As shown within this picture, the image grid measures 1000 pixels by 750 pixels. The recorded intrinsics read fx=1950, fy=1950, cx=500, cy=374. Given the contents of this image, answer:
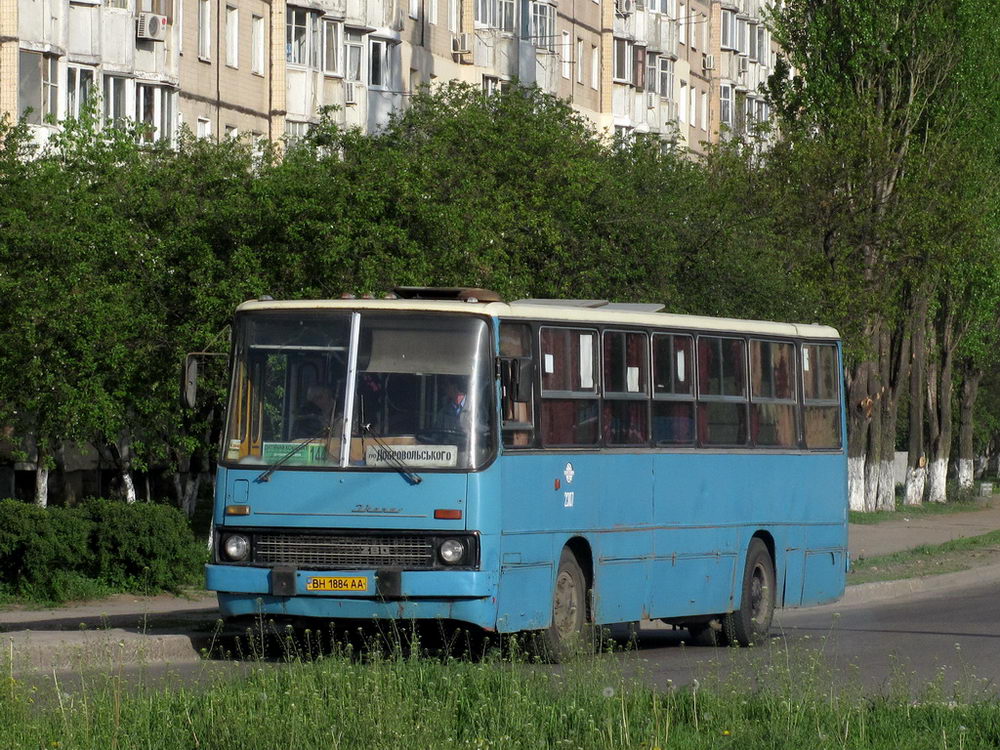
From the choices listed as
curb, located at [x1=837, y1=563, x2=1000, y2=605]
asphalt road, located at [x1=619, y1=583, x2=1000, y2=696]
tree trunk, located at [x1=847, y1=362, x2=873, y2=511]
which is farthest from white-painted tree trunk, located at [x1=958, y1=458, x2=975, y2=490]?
asphalt road, located at [x1=619, y1=583, x2=1000, y2=696]

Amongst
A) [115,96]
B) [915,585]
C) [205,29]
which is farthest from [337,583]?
[205,29]

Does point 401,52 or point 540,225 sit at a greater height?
point 401,52

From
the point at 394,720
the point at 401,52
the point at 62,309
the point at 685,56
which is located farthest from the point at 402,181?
the point at 685,56

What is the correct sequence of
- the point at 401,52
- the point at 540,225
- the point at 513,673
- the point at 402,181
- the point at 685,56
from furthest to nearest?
1. the point at 685,56
2. the point at 401,52
3. the point at 540,225
4. the point at 402,181
5. the point at 513,673

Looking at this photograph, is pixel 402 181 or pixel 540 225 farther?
pixel 540 225

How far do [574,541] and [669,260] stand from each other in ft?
54.9

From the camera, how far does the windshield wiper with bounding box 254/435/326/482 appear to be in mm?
13867

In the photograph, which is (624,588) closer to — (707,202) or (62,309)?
(62,309)

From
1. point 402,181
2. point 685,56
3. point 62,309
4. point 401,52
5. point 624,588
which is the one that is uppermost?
point 685,56

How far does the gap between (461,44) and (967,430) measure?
19327 millimetres

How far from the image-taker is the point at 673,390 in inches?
634

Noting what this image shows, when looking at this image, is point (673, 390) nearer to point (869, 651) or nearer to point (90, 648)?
point (869, 651)

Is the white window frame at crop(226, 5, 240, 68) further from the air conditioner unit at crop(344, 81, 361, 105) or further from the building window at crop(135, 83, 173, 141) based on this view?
the building window at crop(135, 83, 173, 141)

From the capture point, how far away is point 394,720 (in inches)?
327
